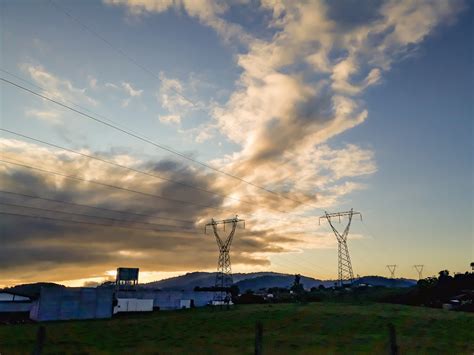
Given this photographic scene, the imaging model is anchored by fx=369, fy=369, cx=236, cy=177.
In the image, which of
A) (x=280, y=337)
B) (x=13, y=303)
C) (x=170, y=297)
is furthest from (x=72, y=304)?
(x=280, y=337)

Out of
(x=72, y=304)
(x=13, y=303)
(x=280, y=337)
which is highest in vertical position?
(x=13, y=303)

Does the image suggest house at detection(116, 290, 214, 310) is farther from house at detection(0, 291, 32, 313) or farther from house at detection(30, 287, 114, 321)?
house at detection(0, 291, 32, 313)

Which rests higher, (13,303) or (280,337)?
(13,303)

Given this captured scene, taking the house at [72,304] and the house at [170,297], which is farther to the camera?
the house at [170,297]

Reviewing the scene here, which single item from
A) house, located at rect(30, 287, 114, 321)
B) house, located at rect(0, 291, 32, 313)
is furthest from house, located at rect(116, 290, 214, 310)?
house, located at rect(0, 291, 32, 313)

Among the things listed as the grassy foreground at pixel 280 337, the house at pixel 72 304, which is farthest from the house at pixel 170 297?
the grassy foreground at pixel 280 337

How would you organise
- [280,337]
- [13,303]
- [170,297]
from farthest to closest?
[170,297] < [13,303] < [280,337]

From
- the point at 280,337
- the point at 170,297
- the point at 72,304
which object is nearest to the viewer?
the point at 280,337

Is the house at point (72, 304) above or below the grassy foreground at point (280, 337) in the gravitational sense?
above

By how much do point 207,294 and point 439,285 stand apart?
85965 mm

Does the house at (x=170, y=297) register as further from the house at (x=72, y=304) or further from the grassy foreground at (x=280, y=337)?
the grassy foreground at (x=280, y=337)

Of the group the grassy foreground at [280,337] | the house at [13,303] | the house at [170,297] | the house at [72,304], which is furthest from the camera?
the house at [170,297]

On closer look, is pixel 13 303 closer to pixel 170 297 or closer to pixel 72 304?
pixel 72 304

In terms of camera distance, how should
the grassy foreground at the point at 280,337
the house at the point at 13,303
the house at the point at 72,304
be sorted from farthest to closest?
the house at the point at 13,303, the house at the point at 72,304, the grassy foreground at the point at 280,337
